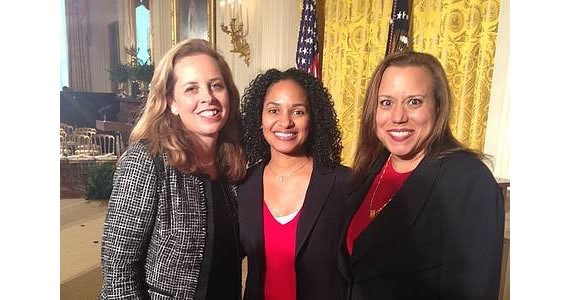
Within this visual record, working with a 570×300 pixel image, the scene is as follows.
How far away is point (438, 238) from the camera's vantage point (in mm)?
638

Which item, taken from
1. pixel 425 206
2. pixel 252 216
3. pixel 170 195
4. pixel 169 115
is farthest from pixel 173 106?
pixel 425 206

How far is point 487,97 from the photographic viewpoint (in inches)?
27.5

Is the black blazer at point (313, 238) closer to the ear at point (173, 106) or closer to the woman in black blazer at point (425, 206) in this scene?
the woman in black blazer at point (425, 206)

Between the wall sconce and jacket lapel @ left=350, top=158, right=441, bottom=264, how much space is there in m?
0.43

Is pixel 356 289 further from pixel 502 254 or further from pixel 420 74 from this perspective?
pixel 420 74

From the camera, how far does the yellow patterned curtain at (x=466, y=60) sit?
0.68m

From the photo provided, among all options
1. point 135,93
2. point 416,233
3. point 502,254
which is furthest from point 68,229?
point 502,254

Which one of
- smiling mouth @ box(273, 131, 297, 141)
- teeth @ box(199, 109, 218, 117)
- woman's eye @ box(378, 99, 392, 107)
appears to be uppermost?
woman's eye @ box(378, 99, 392, 107)

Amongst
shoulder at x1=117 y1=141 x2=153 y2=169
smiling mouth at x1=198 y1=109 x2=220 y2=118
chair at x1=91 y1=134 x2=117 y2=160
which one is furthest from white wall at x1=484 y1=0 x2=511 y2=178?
chair at x1=91 y1=134 x2=117 y2=160

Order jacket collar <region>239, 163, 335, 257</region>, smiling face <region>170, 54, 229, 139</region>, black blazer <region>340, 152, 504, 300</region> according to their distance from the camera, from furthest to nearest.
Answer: jacket collar <region>239, 163, 335, 257</region> → smiling face <region>170, 54, 229, 139</region> → black blazer <region>340, 152, 504, 300</region>

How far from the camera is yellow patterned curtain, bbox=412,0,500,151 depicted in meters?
0.68

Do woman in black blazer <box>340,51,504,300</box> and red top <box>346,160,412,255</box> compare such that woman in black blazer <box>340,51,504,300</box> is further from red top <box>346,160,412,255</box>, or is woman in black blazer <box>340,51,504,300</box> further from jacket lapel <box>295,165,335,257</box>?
jacket lapel <box>295,165,335,257</box>

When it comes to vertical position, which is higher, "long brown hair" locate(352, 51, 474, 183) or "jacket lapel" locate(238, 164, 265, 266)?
"long brown hair" locate(352, 51, 474, 183)

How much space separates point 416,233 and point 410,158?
0.13 metres
